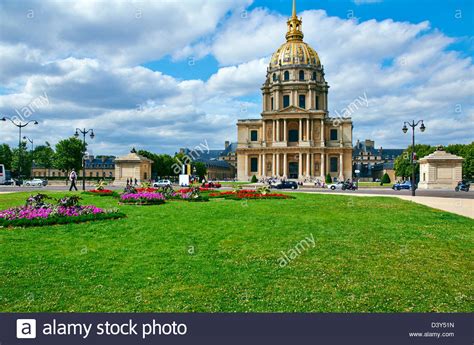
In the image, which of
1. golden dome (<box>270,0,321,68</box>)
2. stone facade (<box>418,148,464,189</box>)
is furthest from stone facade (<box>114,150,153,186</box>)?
golden dome (<box>270,0,321,68</box>)

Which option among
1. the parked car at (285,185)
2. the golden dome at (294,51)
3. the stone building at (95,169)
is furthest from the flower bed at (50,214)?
the stone building at (95,169)

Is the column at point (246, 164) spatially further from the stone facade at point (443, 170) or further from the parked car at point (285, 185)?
the stone facade at point (443, 170)

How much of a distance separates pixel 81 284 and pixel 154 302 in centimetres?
164

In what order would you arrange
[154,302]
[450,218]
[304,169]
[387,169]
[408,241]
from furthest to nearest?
[387,169], [304,169], [450,218], [408,241], [154,302]

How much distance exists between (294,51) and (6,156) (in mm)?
79965

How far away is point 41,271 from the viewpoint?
283 inches

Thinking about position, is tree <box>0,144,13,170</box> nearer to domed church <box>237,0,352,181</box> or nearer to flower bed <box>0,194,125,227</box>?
domed church <box>237,0,352,181</box>

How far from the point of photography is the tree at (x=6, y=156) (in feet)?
300

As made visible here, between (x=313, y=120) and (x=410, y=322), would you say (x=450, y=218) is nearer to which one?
(x=410, y=322)

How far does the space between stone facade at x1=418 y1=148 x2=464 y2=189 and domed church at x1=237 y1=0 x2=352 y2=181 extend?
143 ft

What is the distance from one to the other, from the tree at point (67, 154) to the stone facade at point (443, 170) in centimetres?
7521

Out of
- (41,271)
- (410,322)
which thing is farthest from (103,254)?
(410,322)

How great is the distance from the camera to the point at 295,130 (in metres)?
95.1

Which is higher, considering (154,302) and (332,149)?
(332,149)
